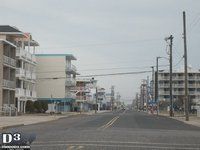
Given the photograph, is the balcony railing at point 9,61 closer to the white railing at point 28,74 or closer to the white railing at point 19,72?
the white railing at point 19,72

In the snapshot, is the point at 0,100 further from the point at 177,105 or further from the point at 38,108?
the point at 177,105

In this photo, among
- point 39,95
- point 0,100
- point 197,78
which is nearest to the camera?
point 0,100

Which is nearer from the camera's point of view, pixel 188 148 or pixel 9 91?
pixel 188 148

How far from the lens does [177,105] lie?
540 ft

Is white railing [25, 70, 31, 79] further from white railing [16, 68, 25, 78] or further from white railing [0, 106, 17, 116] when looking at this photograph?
white railing [0, 106, 17, 116]

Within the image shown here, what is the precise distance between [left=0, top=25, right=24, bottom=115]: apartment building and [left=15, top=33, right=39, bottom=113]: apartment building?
8.92 ft

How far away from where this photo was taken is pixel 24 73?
299 ft

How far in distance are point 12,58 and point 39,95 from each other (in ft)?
130

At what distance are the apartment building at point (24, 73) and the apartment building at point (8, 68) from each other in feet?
8.92

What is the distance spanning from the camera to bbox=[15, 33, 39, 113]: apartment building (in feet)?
288

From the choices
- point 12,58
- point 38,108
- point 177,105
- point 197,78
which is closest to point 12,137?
→ point 12,58

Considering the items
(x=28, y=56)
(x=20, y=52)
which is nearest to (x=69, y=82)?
(x=28, y=56)

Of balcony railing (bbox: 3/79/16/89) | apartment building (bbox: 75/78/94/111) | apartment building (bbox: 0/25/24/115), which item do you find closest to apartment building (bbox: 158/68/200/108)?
apartment building (bbox: 75/78/94/111)

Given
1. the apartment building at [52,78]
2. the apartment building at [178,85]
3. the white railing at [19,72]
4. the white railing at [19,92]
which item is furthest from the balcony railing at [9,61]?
the apartment building at [178,85]
